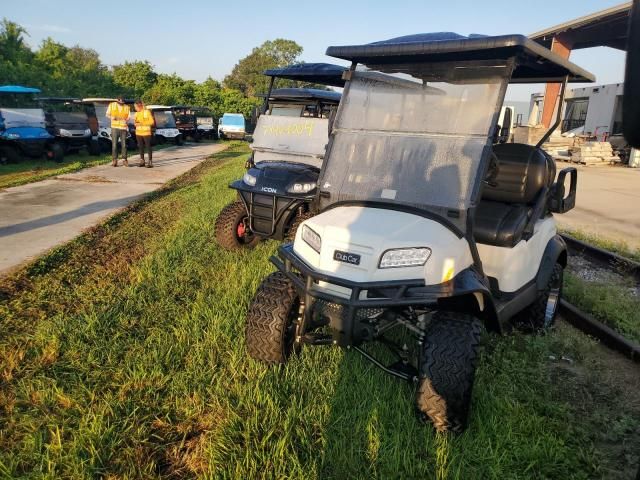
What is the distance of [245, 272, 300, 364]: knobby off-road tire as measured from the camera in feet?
10.2

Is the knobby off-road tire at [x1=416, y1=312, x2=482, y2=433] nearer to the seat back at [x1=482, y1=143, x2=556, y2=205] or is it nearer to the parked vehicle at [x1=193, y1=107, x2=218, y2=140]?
the seat back at [x1=482, y1=143, x2=556, y2=205]

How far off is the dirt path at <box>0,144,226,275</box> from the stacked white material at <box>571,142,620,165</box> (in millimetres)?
16416

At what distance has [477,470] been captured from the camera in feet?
8.01

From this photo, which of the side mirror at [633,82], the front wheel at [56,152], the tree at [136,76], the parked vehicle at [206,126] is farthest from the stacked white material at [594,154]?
the tree at [136,76]

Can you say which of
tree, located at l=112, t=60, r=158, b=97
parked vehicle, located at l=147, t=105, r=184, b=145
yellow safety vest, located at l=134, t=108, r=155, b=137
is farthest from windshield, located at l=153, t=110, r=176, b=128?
tree, located at l=112, t=60, r=158, b=97

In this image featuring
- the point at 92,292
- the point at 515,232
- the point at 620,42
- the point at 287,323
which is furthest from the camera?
the point at 620,42

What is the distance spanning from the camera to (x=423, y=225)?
2910mm

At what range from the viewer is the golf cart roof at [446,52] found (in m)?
2.85

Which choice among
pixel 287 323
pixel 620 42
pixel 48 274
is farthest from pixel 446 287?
pixel 620 42

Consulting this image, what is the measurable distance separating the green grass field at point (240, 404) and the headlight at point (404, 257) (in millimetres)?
856

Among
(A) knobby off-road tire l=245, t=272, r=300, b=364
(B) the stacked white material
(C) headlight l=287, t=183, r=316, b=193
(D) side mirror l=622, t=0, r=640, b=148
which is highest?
(D) side mirror l=622, t=0, r=640, b=148

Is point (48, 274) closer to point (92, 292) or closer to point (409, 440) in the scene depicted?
point (92, 292)

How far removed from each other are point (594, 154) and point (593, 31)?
9.27 m

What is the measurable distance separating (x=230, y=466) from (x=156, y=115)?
22607mm
